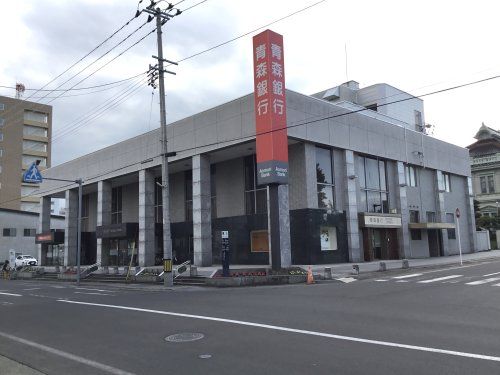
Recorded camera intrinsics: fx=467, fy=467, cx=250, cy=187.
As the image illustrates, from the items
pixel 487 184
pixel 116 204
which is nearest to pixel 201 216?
pixel 116 204

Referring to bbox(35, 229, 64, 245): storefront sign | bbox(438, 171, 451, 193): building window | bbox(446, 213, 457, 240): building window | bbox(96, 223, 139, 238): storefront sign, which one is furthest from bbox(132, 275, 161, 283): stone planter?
bbox(446, 213, 457, 240): building window

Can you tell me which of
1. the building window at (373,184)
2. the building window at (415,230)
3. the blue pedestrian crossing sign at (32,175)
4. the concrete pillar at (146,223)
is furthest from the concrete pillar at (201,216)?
the building window at (415,230)

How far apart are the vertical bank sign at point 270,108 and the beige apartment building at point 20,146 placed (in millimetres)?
69261

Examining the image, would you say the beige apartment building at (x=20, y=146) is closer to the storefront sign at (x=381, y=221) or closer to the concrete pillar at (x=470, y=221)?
the storefront sign at (x=381, y=221)

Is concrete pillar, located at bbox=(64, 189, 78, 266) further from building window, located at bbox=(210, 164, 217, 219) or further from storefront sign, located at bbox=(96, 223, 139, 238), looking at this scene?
building window, located at bbox=(210, 164, 217, 219)

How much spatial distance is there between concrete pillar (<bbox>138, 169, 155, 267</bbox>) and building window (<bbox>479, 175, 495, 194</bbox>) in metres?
67.4

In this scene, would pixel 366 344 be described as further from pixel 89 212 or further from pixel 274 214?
pixel 89 212

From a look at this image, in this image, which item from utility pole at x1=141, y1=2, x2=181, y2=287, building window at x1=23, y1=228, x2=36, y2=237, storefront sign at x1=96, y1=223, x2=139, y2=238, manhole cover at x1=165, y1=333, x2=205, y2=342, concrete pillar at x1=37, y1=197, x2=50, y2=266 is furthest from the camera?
building window at x1=23, y1=228, x2=36, y2=237

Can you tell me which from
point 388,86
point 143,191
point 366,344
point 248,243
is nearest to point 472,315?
point 366,344

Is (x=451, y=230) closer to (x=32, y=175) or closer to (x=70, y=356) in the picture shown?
(x=32, y=175)

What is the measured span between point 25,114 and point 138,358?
310 feet

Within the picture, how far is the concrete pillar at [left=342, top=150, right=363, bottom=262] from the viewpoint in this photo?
3338 cm

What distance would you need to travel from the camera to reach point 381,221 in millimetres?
36000

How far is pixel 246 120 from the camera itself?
100 feet
